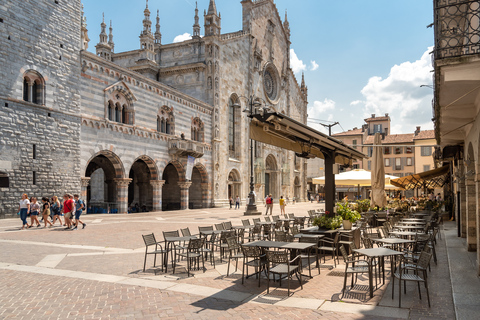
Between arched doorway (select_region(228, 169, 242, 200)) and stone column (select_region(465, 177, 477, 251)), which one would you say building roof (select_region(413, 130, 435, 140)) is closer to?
arched doorway (select_region(228, 169, 242, 200))

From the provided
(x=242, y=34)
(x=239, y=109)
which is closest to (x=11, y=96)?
(x=239, y=109)

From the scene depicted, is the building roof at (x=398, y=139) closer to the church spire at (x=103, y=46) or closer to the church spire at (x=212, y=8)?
the church spire at (x=212, y=8)

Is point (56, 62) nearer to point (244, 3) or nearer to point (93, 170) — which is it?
point (93, 170)

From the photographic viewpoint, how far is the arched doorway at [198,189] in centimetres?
3571

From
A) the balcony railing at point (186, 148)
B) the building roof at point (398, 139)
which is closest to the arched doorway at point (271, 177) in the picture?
the balcony railing at point (186, 148)

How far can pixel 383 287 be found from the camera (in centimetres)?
716

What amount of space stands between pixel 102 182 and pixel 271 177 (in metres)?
24.2

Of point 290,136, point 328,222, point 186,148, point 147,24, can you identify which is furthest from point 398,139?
point 290,136

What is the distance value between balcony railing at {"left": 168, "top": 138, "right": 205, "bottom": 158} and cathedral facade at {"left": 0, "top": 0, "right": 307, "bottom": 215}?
96 mm

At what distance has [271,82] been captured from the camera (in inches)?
1996

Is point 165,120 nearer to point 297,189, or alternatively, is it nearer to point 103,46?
point 103,46

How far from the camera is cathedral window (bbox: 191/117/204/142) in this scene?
34.4 meters

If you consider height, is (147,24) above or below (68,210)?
above

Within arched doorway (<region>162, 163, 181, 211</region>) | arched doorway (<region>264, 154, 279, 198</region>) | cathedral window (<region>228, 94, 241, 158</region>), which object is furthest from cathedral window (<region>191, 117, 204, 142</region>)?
arched doorway (<region>264, 154, 279, 198</region>)
